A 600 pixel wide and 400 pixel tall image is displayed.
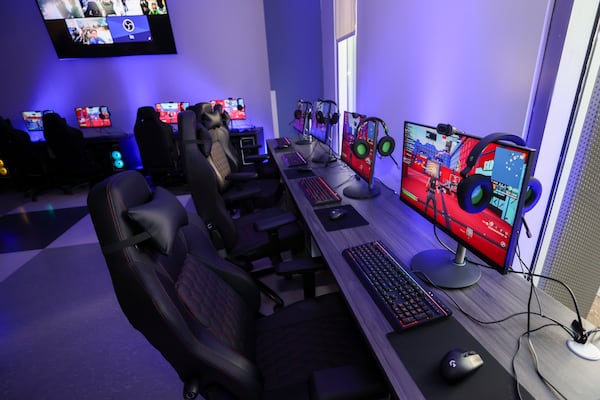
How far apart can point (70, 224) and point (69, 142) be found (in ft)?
4.26

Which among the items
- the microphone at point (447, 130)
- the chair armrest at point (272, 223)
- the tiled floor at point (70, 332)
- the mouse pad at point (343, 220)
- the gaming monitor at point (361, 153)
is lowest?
the tiled floor at point (70, 332)

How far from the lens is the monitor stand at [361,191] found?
167cm

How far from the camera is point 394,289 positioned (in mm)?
886

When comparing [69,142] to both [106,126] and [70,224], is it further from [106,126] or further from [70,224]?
[70,224]

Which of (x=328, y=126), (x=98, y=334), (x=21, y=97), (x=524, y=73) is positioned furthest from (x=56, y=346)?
(x=21, y=97)

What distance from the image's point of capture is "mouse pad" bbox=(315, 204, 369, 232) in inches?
53.2

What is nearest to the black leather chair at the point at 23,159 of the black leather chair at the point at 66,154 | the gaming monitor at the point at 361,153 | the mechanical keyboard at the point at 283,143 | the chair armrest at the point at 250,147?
the black leather chair at the point at 66,154

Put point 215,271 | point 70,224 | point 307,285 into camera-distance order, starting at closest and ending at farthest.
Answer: point 215,271, point 307,285, point 70,224

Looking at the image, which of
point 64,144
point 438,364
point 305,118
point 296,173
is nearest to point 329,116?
point 296,173

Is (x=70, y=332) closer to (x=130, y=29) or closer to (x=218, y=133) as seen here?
(x=218, y=133)

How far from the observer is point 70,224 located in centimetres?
335

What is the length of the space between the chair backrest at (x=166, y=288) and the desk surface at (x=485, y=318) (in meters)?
0.38

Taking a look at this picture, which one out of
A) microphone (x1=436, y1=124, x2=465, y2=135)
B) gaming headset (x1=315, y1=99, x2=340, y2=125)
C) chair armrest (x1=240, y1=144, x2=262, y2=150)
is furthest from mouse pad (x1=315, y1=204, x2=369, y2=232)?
chair armrest (x1=240, y1=144, x2=262, y2=150)

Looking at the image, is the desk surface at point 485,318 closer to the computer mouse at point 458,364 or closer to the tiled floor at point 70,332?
the computer mouse at point 458,364
